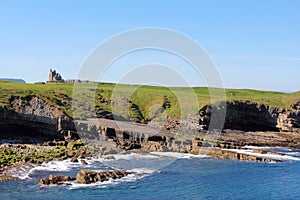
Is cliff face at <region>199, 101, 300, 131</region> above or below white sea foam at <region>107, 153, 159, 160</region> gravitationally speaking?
above

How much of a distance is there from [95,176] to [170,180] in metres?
13.4

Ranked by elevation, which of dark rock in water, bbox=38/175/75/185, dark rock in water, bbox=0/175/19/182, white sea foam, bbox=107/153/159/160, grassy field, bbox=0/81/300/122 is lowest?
dark rock in water, bbox=0/175/19/182

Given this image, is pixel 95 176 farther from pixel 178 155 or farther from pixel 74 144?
pixel 178 155

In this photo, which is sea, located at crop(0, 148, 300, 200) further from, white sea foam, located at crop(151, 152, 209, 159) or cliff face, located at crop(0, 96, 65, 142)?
cliff face, located at crop(0, 96, 65, 142)

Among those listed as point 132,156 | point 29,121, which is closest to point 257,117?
point 132,156

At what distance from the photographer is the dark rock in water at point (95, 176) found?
63938 millimetres

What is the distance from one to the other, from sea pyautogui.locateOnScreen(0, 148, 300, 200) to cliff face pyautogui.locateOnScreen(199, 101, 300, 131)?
3871 cm

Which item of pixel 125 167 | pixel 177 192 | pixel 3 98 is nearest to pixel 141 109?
pixel 3 98

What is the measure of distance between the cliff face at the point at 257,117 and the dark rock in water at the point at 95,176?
66.3 m

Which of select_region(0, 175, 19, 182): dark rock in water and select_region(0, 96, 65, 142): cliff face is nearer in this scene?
select_region(0, 175, 19, 182): dark rock in water

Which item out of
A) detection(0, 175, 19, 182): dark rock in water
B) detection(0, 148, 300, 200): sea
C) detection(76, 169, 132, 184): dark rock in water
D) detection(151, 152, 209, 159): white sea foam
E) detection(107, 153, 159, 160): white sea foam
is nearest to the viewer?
detection(0, 148, 300, 200): sea

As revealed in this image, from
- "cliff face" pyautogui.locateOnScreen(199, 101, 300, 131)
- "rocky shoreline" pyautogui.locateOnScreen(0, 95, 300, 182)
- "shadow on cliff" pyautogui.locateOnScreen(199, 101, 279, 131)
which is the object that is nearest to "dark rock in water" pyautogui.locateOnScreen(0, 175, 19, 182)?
"rocky shoreline" pyautogui.locateOnScreen(0, 95, 300, 182)

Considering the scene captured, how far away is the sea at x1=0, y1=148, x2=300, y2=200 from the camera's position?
5809 centimetres

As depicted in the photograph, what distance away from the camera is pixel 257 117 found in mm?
133750
